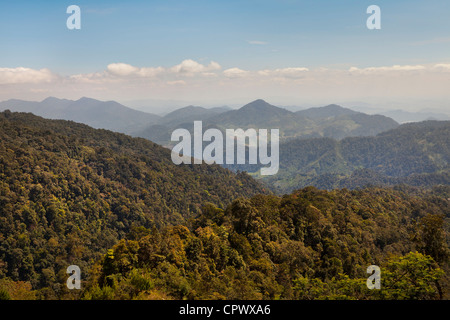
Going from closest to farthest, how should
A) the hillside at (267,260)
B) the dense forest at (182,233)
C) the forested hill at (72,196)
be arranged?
the hillside at (267,260), the dense forest at (182,233), the forested hill at (72,196)

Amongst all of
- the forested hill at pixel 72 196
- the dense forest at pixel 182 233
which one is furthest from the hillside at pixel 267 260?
the forested hill at pixel 72 196

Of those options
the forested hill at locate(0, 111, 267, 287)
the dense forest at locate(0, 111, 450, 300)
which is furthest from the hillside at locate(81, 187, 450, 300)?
the forested hill at locate(0, 111, 267, 287)

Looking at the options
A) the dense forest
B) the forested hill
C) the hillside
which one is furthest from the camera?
the forested hill

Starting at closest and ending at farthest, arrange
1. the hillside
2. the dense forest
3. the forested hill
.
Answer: the hillside
the dense forest
the forested hill

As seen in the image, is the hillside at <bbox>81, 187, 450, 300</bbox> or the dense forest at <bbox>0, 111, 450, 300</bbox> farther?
the dense forest at <bbox>0, 111, 450, 300</bbox>

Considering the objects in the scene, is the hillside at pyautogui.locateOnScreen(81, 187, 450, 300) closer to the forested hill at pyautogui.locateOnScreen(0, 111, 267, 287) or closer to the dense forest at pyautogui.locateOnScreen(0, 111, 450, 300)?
the dense forest at pyautogui.locateOnScreen(0, 111, 450, 300)

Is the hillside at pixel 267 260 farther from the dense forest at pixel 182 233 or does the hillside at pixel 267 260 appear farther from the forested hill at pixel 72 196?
the forested hill at pixel 72 196
